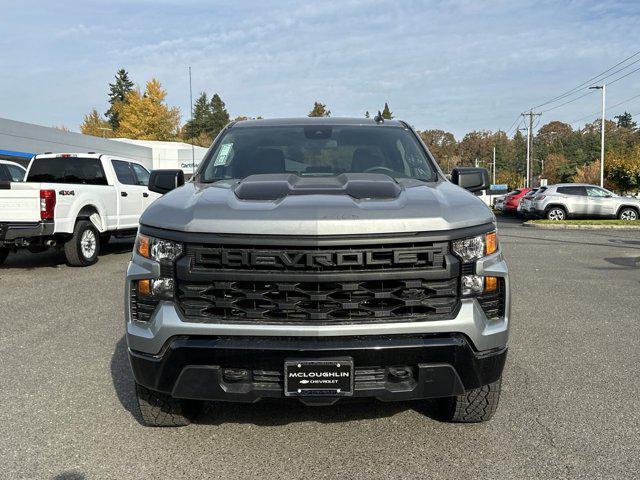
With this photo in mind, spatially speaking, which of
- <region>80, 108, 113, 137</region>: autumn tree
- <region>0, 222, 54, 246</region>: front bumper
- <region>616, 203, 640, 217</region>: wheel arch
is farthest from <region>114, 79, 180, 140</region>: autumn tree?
<region>0, 222, 54, 246</region>: front bumper

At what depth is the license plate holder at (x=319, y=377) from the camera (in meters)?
2.68

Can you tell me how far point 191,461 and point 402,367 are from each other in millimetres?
1238

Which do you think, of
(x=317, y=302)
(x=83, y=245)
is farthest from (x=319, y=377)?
(x=83, y=245)

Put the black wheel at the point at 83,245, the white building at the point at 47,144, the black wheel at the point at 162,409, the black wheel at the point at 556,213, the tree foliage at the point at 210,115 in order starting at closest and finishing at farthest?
the black wheel at the point at 162,409, the black wheel at the point at 83,245, the black wheel at the point at 556,213, the white building at the point at 47,144, the tree foliage at the point at 210,115

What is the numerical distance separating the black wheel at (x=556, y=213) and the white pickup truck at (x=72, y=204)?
17.2 m

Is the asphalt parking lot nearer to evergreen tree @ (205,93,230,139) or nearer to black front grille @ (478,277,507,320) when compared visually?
black front grille @ (478,277,507,320)

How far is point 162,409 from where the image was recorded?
129 inches

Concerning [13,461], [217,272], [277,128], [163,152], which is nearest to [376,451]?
[217,272]

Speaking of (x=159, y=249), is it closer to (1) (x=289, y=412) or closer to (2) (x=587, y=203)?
(1) (x=289, y=412)

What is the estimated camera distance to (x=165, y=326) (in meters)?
2.78

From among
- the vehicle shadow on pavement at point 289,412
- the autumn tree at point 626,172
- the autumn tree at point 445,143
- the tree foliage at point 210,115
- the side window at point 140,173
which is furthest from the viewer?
the autumn tree at point 445,143

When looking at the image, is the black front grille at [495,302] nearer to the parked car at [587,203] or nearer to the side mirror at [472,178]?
the side mirror at [472,178]

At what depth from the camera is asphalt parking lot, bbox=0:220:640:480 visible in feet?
9.63

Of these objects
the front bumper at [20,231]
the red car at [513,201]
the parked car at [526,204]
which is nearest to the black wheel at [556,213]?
the parked car at [526,204]
